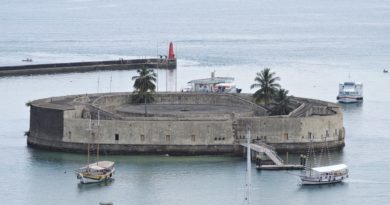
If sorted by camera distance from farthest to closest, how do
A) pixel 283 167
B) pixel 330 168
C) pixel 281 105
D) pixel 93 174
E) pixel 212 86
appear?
1. pixel 212 86
2. pixel 281 105
3. pixel 283 167
4. pixel 330 168
5. pixel 93 174

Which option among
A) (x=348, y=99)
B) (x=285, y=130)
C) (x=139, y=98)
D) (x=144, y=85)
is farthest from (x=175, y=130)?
(x=348, y=99)

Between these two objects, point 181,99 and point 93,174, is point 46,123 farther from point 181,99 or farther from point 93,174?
point 181,99

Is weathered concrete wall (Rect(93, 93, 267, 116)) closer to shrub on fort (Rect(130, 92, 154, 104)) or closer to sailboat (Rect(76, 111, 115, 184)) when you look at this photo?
shrub on fort (Rect(130, 92, 154, 104))

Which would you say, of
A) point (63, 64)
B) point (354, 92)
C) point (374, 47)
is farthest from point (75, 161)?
point (374, 47)

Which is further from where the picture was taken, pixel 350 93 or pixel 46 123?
pixel 350 93

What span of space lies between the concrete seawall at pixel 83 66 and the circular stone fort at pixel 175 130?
48635mm

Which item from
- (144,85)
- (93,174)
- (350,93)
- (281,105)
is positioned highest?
(350,93)

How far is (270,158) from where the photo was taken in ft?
244

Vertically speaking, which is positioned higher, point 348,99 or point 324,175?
point 348,99

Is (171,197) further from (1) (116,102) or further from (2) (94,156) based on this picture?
(1) (116,102)

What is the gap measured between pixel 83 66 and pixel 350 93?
33870mm

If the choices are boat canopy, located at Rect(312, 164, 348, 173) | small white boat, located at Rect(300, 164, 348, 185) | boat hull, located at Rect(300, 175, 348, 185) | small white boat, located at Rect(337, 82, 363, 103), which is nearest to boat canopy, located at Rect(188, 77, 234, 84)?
small white boat, located at Rect(337, 82, 363, 103)

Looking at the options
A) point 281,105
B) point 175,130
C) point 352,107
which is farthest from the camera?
point 352,107

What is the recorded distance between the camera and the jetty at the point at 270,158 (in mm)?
73500
